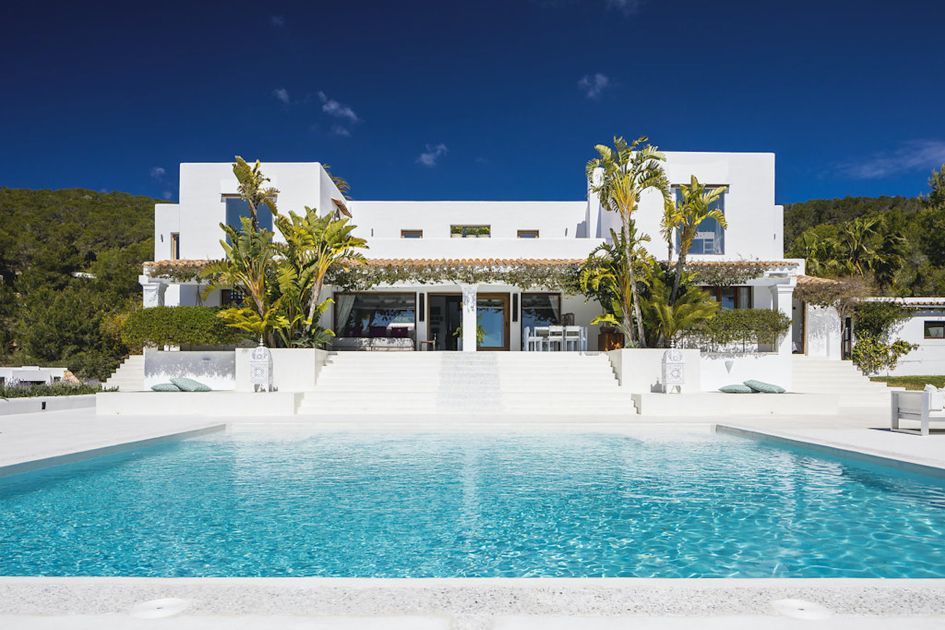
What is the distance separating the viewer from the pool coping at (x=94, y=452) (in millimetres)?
7926

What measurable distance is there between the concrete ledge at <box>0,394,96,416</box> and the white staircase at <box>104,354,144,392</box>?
1.75 meters

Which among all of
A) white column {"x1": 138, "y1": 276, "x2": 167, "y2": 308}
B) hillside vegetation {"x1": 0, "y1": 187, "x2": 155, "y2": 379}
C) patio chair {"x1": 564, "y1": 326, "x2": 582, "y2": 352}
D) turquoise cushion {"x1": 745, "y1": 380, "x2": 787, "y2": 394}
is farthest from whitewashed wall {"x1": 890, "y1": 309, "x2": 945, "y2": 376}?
hillside vegetation {"x1": 0, "y1": 187, "x2": 155, "y2": 379}

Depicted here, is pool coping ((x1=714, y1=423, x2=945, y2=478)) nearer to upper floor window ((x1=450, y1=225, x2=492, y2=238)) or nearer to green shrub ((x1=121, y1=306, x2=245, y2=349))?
green shrub ((x1=121, y1=306, x2=245, y2=349))

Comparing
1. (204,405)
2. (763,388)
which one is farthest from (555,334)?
(204,405)

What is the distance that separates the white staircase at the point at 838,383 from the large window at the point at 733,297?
2825 millimetres

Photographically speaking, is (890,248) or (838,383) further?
(890,248)

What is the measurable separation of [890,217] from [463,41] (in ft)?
89.0

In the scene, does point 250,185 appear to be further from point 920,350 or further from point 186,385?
point 920,350

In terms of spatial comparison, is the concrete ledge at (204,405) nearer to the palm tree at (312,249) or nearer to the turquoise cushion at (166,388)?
the turquoise cushion at (166,388)

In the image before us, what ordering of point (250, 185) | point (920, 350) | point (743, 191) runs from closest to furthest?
point (250, 185), point (743, 191), point (920, 350)

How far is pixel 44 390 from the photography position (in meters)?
16.8

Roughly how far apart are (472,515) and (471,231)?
20864 mm

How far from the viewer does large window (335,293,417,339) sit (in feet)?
76.2

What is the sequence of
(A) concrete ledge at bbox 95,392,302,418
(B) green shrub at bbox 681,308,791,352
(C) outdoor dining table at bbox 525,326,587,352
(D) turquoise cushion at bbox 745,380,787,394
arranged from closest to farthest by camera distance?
(A) concrete ledge at bbox 95,392,302,418
(D) turquoise cushion at bbox 745,380,787,394
(B) green shrub at bbox 681,308,791,352
(C) outdoor dining table at bbox 525,326,587,352
